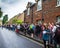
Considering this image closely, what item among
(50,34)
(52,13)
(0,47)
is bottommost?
(0,47)

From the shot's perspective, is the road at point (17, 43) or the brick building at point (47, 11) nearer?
the road at point (17, 43)

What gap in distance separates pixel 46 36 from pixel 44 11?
17780 millimetres

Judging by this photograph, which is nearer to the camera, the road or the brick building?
the road

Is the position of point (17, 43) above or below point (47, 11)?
below

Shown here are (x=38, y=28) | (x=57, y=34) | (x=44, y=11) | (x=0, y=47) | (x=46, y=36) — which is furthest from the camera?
(x=44, y=11)

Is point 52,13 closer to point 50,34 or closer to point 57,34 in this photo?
point 50,34

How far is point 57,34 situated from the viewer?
42.2ft

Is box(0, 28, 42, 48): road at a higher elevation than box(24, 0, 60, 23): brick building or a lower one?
lower

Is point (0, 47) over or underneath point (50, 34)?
underneath

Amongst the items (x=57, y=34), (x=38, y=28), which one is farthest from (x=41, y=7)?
(x=57, y=34)

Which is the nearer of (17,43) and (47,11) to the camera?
(17,43)

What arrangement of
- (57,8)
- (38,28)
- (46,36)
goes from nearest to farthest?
(46,36)
(38,28)
(57,8)

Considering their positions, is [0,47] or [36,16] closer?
[0,47]

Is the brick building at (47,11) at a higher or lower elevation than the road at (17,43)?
higher
